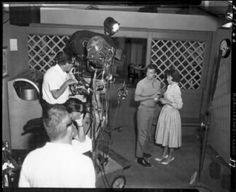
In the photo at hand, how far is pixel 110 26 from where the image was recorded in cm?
110

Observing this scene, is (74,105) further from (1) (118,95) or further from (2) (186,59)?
(2) (186,59)

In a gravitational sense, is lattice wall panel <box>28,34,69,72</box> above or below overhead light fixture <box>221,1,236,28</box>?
below

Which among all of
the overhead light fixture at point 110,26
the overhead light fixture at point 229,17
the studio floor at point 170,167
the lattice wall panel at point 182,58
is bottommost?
the studio floor at point 170,167

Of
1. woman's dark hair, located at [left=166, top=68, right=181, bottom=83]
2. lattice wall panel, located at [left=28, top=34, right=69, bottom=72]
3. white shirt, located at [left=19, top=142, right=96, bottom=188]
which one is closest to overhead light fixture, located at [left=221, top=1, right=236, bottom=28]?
woman's dark hair, located at [left=166, top=68, right=181, bottom=83]

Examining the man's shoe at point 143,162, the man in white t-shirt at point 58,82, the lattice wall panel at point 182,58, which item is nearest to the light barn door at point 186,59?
the lattice wall panel at point 182,58

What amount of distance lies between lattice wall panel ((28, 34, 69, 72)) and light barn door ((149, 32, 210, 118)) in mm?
414

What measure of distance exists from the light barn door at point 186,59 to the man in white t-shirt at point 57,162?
1.58 feet

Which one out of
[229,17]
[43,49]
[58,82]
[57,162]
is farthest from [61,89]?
[229,17]

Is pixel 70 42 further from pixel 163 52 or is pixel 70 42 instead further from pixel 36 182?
pixel 36 182

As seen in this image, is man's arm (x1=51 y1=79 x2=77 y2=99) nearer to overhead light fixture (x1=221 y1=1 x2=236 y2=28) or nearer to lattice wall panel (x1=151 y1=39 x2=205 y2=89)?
lattice wall panel (x1=151 y1=39 x2=205 y2=89)

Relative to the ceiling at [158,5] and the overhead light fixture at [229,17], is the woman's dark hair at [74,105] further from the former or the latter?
the overhead light fixture at [229,17]

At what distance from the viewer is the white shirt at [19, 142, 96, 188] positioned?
1.04m

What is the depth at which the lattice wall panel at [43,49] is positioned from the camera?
109cm

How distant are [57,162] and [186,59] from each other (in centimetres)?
73
